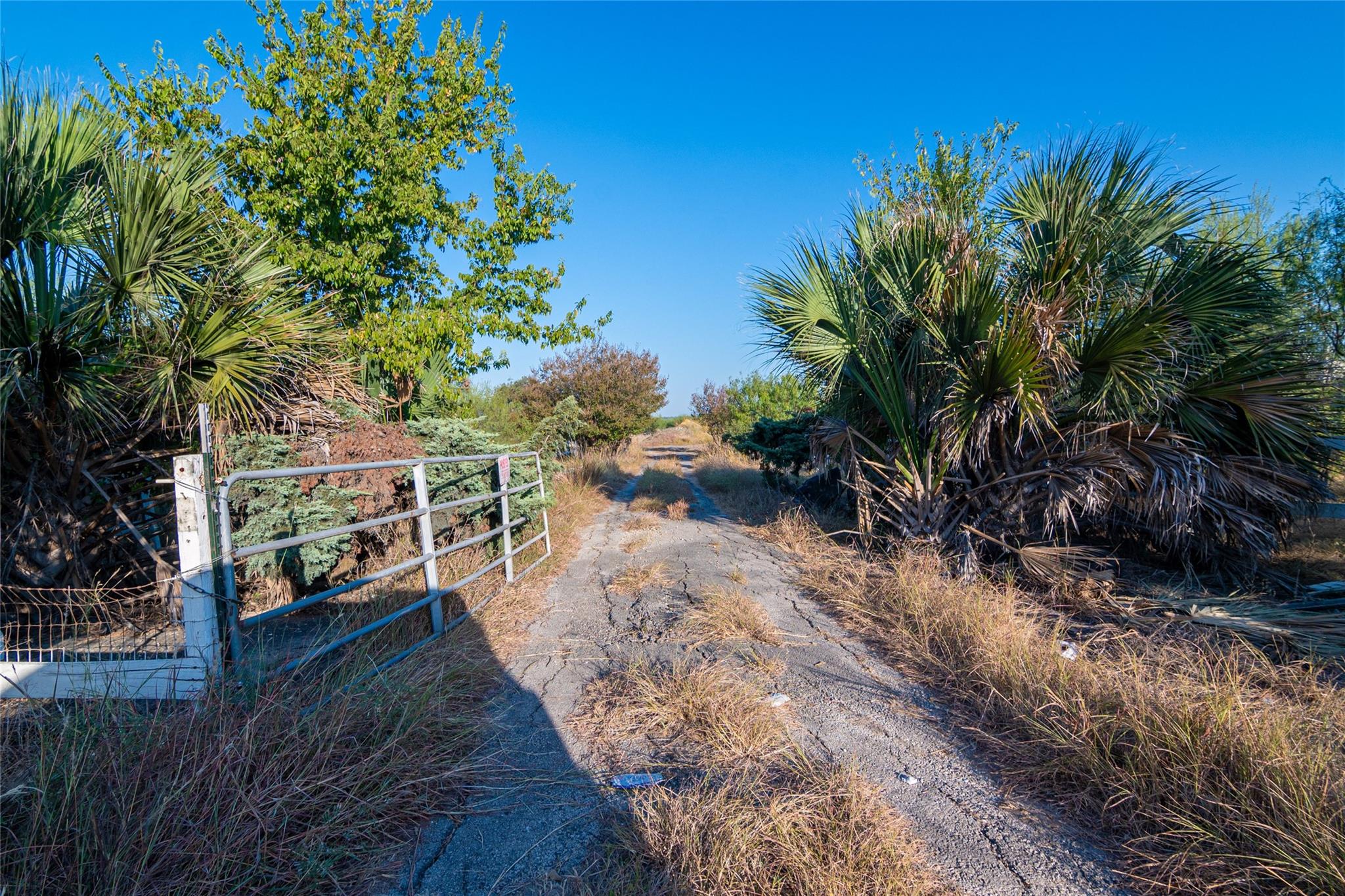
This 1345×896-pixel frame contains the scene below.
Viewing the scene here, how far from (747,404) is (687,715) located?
2319 cm

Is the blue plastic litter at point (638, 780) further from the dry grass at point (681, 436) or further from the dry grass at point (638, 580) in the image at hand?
the dry grass at point (681, 436)

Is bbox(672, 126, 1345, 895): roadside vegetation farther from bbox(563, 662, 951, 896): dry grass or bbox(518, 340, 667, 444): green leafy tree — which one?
bbox(518, 340, 667, 444): green leafy tree

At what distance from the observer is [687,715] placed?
3.66m

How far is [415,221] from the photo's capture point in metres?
9.80

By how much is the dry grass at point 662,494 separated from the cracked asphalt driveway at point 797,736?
5714 mm

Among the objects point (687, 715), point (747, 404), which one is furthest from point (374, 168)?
point (747, 404)

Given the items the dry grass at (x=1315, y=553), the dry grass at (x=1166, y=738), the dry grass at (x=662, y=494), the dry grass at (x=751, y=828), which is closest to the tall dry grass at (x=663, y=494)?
the dry grass at (x=662, y=494)

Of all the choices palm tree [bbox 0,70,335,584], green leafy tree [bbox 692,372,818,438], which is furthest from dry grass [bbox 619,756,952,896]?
green leafy tree [bbox 692,372,818,438]

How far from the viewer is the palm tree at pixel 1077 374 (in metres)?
5.81

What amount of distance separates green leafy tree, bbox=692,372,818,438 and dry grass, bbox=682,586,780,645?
1275cm

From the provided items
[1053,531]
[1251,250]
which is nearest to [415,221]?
[1053,531]

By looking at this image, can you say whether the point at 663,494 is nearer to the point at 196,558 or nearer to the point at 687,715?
the point at 687,715

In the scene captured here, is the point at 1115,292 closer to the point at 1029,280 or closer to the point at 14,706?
the point at 1029,280

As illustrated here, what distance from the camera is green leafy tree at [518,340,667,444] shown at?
21438 millimetres
